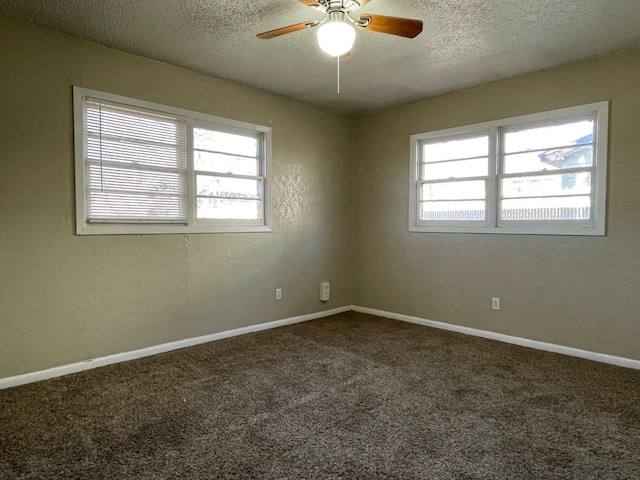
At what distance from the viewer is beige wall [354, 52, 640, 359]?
319 cm

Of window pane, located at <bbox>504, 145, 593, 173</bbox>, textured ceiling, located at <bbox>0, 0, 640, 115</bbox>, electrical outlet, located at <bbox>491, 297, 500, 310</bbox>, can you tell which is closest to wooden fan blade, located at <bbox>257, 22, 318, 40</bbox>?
textured ceiling, located at <bbox>0, 0, 640, 115</bbox>

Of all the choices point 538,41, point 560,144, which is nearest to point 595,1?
point 538,41

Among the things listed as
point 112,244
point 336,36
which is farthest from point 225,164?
point 336,36

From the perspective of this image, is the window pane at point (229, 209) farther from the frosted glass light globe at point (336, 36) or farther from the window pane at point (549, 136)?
the window pane at point (549, 136)

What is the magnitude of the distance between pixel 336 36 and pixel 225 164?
2095 millimetres

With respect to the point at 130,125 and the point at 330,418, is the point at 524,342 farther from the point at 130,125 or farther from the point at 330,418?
the point at 130,125

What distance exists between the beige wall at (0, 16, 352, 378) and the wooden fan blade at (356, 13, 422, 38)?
1.98 m

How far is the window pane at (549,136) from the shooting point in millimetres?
3416

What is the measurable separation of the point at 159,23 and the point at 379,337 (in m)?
3.23

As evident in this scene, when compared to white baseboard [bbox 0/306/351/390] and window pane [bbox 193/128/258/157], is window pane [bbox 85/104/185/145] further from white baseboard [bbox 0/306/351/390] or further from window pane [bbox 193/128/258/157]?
white baseboard [bbox 0/306/351/390]

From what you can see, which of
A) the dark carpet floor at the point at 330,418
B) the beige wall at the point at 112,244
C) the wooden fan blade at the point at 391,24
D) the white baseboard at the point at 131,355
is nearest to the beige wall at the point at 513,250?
the dark carpet floor at the point at 330,418

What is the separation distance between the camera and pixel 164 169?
3488 mm

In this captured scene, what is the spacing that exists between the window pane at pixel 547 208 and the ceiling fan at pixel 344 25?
2.20 metres

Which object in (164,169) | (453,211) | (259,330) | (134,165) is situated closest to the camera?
(134,165)
